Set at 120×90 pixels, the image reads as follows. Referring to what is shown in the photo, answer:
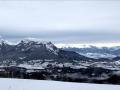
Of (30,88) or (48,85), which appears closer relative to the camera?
(30,88)

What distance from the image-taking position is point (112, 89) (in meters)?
10.5

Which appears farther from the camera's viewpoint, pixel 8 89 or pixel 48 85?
pixel 48 85

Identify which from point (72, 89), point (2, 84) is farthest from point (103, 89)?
point (2, 84)

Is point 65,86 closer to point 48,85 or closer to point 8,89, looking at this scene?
point 48,85

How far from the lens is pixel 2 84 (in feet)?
38.4

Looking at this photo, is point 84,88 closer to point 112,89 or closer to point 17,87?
point 112,89

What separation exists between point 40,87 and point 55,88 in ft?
2.00

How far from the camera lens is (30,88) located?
35.1 feet

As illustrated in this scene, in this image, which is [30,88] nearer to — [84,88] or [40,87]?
[40,87]

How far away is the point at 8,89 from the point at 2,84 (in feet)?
3.79

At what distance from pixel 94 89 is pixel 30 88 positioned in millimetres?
2137

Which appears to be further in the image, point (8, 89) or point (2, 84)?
point (2, 84)

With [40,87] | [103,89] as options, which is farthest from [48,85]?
[103,89]

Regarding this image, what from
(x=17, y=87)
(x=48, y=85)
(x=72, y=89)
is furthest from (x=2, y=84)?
(x=72, y=89)
